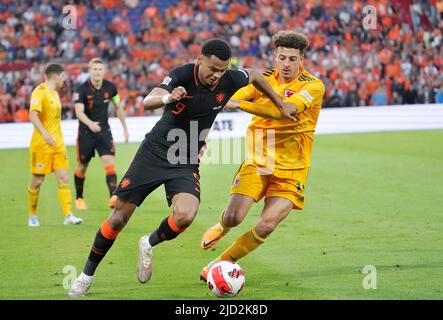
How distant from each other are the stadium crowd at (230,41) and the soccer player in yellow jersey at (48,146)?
550 inches

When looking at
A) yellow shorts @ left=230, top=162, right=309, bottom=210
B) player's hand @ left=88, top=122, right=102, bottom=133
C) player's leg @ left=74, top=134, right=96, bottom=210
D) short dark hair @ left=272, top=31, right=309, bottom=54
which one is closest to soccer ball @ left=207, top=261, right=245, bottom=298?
yellow shorts @ left=230, top=162, right=309, bottom=210

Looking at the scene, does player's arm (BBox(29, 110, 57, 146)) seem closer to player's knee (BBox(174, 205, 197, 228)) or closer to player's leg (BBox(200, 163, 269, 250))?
player's leg (BBox(200, 163, 269, 250))

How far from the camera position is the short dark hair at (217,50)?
24.0ft

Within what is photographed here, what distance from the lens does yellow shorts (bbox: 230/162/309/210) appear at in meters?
8.35

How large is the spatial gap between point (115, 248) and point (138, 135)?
50.8 feet

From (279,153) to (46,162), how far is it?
15.9 ft

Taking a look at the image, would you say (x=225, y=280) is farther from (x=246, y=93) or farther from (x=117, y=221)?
(x=246, y=93)

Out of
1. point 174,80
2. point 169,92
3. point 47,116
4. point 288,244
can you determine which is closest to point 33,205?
point 47,116

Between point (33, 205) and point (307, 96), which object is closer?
point (307, 96)

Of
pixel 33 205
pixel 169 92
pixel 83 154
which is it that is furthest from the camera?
pixel 83 154

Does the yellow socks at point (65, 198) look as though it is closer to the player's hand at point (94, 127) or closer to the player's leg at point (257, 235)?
the player's hand at point (94, 127)

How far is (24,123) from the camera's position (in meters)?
25.1

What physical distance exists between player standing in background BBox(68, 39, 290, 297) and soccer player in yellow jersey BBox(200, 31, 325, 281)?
2.12ft

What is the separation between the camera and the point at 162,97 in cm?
702
